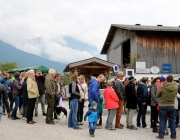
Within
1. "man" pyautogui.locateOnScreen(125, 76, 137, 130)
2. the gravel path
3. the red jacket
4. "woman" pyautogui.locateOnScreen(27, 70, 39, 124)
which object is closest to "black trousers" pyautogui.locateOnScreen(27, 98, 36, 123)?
"woman" pyautogui.locateOnScreen(27, 70, 39, 124)

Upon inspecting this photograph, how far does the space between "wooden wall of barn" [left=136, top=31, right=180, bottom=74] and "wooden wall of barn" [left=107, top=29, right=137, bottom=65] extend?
720mm

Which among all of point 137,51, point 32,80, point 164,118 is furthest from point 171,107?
Result: point 137,51

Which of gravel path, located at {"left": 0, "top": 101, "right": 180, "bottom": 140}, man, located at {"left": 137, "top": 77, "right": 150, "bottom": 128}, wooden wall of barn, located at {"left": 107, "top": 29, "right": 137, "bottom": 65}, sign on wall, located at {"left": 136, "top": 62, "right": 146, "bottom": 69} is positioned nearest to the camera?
gravel path, located at {"left": 0, "top": 101, "right": 180, "bottom": 140}

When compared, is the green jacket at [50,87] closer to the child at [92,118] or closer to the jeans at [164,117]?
the child at [92,118]

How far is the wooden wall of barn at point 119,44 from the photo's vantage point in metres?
23.7

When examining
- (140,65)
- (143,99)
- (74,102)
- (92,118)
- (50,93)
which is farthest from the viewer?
(140,65)

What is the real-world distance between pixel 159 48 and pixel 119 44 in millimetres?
5801

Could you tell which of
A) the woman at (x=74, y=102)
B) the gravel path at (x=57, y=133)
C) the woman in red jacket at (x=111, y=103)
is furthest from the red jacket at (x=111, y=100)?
the woman at (x=74, y=102)

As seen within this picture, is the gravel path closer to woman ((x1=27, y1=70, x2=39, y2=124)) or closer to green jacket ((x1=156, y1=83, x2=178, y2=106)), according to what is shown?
woman ((x1=27, y1=70, x2=39, y2=124))

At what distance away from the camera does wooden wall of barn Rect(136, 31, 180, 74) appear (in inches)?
897

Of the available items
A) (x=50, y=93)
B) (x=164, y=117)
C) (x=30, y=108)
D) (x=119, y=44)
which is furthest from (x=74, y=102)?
(x=119, y=44)

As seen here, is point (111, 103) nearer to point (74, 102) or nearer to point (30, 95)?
point (74, 102)

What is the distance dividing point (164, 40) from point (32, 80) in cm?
1665

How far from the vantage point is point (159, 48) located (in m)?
23.0
